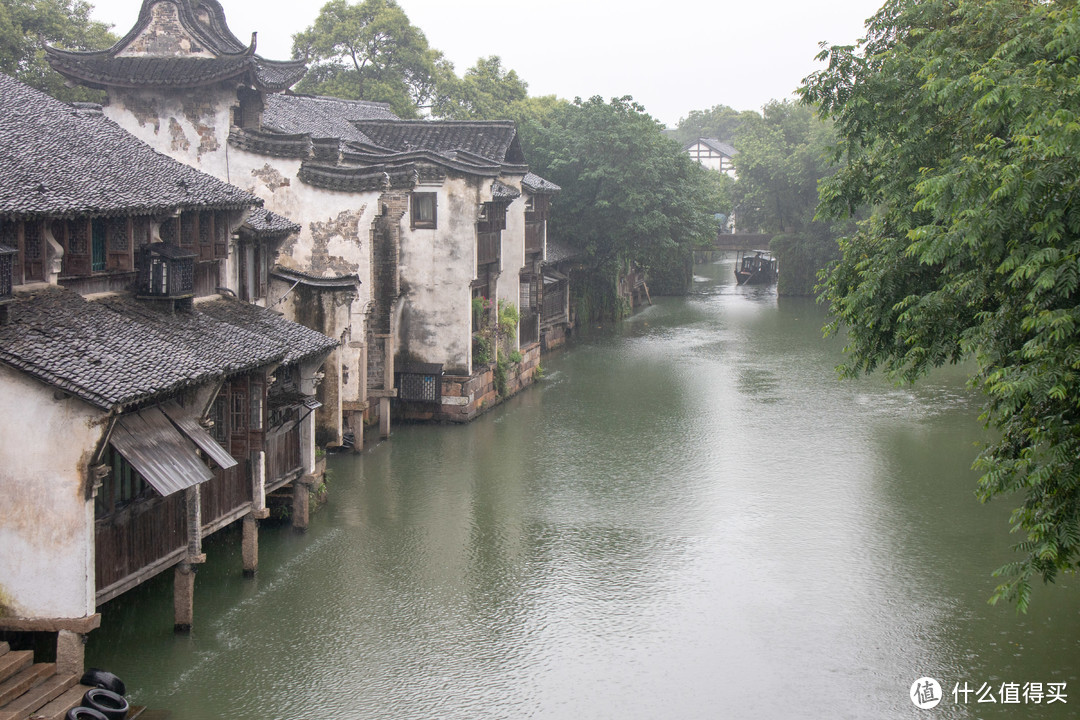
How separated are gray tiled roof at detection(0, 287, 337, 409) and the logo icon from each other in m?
11.3

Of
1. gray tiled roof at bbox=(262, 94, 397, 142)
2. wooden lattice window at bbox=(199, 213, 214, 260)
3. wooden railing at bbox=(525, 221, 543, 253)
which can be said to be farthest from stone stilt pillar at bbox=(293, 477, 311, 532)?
wooden railing at bbox=(525, 221, 543, 253)

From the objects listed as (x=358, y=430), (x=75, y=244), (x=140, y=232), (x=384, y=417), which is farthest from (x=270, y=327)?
(x=384, y=417)

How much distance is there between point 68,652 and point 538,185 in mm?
35810

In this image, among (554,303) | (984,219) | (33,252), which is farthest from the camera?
(554,303)

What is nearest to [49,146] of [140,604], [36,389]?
[36,389]

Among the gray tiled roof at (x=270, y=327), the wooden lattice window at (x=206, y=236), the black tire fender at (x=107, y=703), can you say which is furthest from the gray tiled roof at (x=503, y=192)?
the black tire fender at (x=107, y=703)

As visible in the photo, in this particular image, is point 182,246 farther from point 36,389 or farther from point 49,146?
point 36,389

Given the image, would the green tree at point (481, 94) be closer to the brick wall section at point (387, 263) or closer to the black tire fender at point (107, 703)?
the brick wall section at point (387, 263)

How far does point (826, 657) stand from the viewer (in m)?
Answer: 17.6

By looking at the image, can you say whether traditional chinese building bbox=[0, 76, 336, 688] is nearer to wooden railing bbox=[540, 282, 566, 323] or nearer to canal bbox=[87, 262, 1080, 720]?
canal bbox=[87, 262, 1080, 720]

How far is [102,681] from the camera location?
49.0ft

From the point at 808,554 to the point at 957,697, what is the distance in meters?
6.50

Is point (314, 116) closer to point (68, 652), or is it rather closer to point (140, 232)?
point (140, 232)

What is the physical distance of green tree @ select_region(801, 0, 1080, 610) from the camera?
41.9ft
